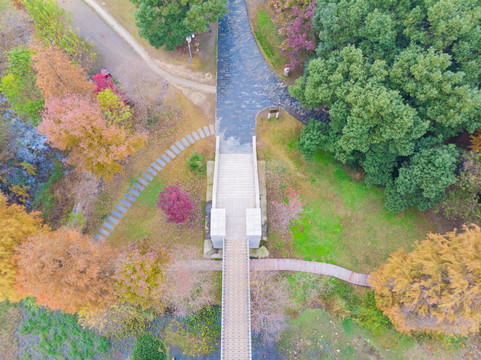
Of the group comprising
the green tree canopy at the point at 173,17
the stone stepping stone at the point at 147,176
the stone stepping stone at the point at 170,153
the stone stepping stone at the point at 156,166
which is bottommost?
the stone stepping stone at the point at 147,176

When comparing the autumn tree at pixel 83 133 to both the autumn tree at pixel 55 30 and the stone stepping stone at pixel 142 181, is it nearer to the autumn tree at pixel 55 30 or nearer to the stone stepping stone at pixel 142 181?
the stone stepping stone at pixel 142 181

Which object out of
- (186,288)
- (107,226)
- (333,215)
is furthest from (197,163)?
(333,215)

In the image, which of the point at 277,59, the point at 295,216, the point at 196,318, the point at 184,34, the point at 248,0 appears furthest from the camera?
the point at 248,0

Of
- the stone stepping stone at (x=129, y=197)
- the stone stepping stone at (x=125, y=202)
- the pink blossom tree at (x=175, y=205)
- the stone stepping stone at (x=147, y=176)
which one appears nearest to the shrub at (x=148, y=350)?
the pink blossom tree at (x=175, y=205)

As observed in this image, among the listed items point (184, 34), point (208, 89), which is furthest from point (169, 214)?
point (184, 34)

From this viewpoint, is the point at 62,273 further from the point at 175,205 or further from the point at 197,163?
the point at 197,163

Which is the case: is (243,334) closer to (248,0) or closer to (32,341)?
(32,341)
